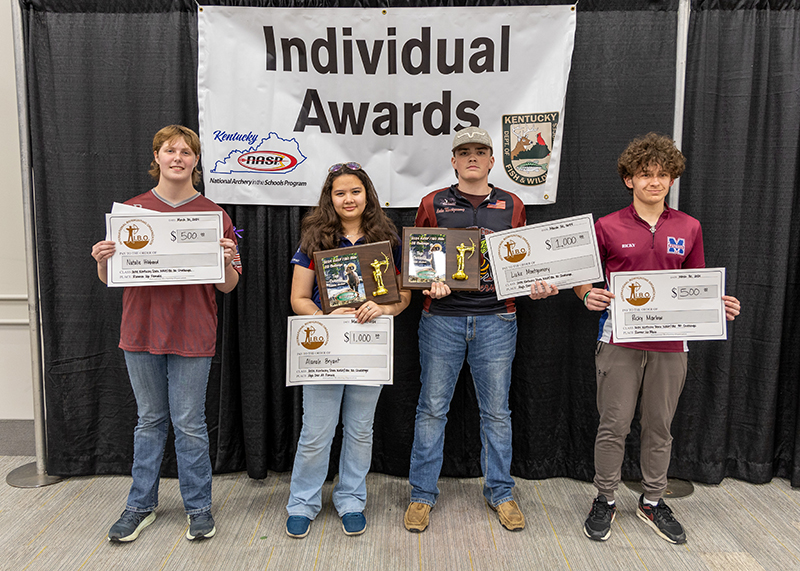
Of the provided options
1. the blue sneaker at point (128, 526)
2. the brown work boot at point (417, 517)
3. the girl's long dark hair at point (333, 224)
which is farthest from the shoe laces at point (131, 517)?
the girl's long dark hair at point (333, 224)

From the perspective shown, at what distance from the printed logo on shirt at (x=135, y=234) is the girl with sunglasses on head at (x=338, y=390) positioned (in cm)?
56

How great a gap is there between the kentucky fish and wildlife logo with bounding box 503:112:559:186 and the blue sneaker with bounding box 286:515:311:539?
1784 mm

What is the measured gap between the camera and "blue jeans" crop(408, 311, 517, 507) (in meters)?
2.22

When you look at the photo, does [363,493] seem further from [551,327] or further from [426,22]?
[426,22]

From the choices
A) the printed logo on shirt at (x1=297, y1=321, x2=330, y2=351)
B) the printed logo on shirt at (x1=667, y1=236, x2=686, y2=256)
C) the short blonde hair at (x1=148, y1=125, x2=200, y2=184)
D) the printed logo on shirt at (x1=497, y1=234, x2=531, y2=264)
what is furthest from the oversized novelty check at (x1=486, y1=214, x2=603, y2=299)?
the short blonde hair at (x1=148, y1=125, x2=200, y2=184)

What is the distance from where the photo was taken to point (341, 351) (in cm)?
212

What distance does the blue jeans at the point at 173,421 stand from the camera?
212cm

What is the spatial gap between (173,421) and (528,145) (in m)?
1.97

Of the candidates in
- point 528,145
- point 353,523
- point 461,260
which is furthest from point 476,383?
point 528,145

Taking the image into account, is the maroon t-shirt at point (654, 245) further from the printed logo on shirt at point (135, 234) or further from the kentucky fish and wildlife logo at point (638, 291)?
the printed logo on shirt at point (135, 234)

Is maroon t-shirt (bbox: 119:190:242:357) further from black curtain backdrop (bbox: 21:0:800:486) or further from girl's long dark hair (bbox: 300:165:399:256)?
black curtain backdrop (bbox: 21:0:800:486)

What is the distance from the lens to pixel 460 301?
7.27 ft

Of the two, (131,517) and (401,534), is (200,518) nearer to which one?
(131,517)

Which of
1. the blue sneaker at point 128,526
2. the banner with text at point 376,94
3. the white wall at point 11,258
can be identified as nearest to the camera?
the blue sneaker at point 128,526
